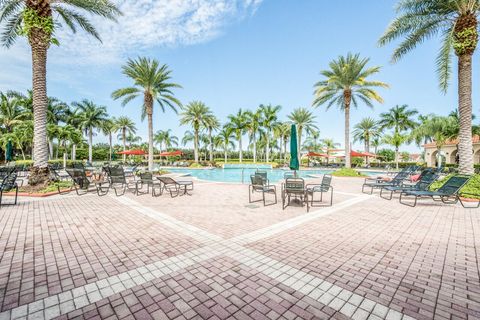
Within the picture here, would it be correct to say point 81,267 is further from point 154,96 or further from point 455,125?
point 455,125

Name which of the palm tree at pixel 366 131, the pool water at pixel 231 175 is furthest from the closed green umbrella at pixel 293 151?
the palm tree at pixel 366 131

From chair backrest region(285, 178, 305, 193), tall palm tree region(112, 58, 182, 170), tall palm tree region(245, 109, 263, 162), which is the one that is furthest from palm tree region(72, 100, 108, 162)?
chair backrest region(285, 178, 305, 193)

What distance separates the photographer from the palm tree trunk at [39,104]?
32.9 feet

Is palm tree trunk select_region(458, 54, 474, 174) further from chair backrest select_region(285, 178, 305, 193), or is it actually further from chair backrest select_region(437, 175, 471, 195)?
chair backrest select_region(285, 178, 305, 193)

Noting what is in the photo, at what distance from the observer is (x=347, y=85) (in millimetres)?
20156

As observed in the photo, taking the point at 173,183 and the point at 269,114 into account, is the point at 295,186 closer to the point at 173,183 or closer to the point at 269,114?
the point at 173,183

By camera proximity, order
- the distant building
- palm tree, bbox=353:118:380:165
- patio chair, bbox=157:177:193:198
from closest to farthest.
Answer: patio chair, bbox=157:177:193:198, the distant building, palm tree, bbox=353:118:380:165

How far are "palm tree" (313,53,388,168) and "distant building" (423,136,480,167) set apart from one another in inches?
688

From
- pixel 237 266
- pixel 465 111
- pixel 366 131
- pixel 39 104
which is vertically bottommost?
pixel 237 266

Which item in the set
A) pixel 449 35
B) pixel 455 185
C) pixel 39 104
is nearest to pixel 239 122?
pixel 449 35

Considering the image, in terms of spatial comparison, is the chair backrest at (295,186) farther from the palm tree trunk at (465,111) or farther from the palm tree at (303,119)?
the palm tree at (303,119)

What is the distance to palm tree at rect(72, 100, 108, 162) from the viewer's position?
3397 cm

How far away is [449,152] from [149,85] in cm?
4092

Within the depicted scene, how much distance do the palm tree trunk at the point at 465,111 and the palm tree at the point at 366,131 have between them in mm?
36504
